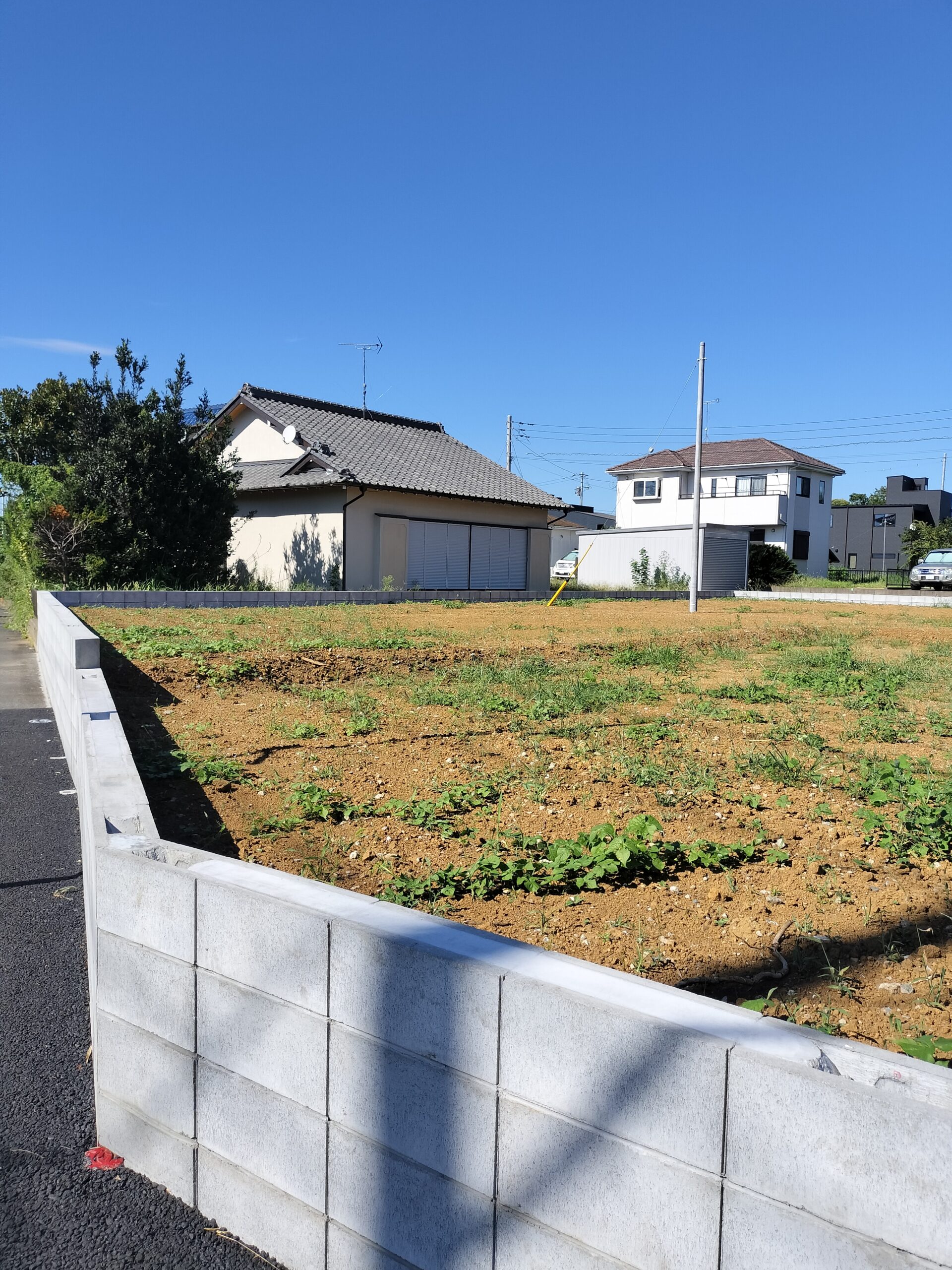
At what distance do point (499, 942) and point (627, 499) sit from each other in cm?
4089

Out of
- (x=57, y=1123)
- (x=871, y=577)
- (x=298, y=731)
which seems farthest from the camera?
(x=871, y=577)

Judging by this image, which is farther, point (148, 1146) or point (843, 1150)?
point (148, 1146)

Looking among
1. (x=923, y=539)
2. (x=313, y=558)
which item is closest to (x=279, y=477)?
(x=313, y=558)

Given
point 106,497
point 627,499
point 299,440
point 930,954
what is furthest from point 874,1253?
point 627,499

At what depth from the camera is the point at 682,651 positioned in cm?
987

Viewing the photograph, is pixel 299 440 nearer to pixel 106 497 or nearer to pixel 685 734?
pixel 106 497

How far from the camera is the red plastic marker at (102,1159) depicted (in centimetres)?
213

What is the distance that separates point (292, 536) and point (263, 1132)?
21.1 meters

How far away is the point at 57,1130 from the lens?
225cm

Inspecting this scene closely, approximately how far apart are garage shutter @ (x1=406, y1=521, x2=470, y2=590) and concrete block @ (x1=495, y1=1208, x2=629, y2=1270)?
20874mm

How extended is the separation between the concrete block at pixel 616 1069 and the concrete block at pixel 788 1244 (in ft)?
0.21

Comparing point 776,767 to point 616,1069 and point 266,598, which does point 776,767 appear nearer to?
point 616,1069

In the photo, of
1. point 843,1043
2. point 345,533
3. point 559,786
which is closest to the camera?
point 843,1043

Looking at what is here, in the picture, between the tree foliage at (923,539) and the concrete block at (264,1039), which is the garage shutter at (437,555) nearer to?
the concrete block at (264,1039)
